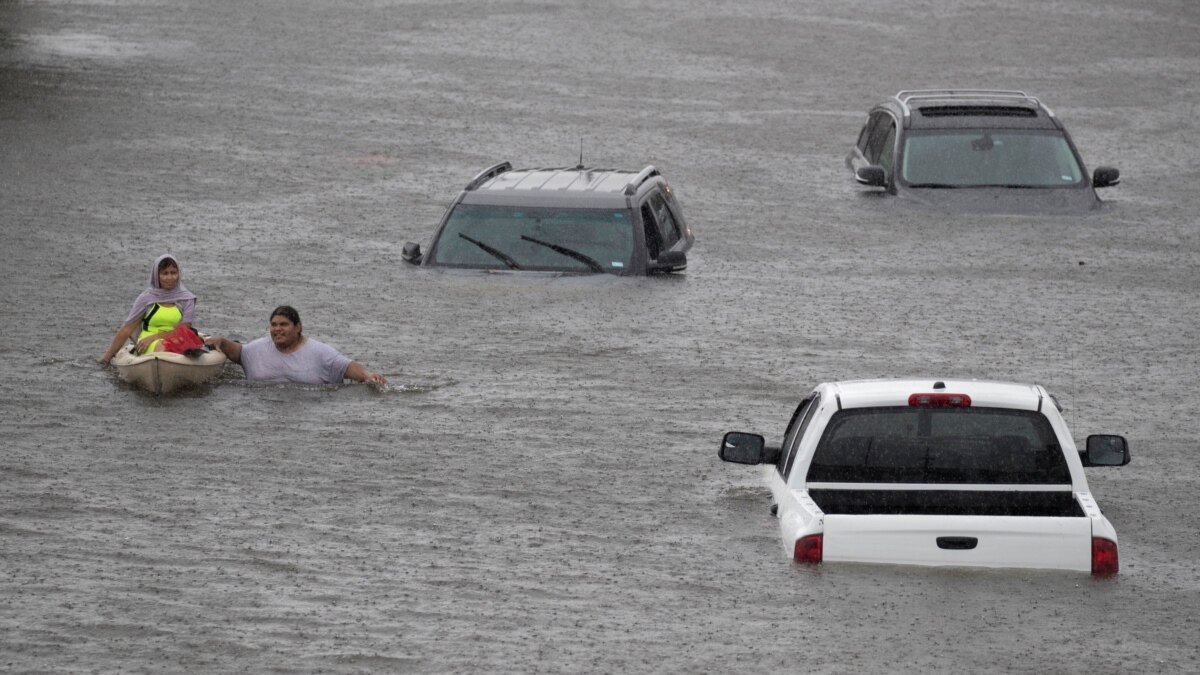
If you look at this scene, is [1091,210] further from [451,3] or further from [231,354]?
[451,3]

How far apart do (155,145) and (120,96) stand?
4476mm

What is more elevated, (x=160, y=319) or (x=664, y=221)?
(x=664, y=221)

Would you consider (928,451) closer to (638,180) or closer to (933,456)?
(933,456)

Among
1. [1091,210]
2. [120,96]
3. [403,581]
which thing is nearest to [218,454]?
[403,581]

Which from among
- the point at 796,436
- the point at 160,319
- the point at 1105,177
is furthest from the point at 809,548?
the point at 1105,177

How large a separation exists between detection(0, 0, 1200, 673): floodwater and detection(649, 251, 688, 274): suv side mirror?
0.64 feet

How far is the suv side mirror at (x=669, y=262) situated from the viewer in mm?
21703

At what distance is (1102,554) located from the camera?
10.8m

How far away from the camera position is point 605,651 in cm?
1145

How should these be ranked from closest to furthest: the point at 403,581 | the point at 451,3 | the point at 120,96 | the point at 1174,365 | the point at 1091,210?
the point at 403,581 < the point at 1174,365 < the point at 1091,210 < the point at 120,96 < the point at 451,3

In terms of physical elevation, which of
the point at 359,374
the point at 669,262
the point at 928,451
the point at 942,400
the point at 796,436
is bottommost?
the point at 359,374

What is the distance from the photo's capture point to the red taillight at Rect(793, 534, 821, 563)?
1084 centimetres

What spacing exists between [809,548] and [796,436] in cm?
156

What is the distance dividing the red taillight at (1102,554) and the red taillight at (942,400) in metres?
0.99
